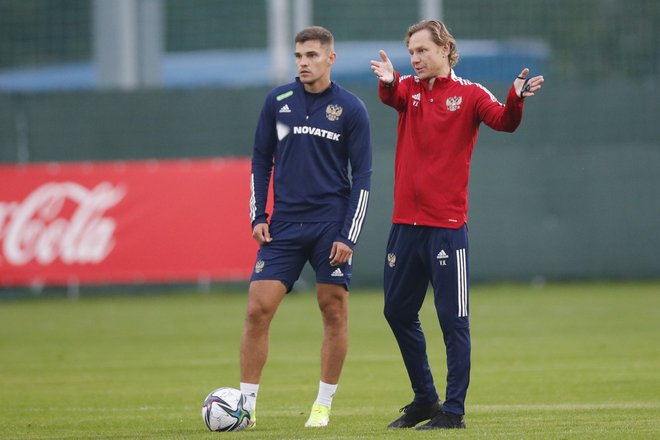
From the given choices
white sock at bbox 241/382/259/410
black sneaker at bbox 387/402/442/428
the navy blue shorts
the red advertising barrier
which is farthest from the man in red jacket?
the red advertising barrier

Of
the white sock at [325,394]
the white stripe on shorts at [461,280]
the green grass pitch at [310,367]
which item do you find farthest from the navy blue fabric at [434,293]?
the white sock at [325,394]

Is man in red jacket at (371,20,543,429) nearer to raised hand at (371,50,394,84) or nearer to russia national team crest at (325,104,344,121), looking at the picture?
raised hand at (371,50,394,84)

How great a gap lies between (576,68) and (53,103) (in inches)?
365

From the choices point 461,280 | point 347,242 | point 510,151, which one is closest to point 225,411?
point 347,242

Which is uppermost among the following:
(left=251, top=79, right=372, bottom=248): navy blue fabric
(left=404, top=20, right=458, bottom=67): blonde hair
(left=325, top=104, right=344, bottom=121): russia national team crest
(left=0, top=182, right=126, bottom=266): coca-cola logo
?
(left=404, top=20, right=458, bottom=67): blonde hair

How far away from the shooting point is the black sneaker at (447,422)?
764cm

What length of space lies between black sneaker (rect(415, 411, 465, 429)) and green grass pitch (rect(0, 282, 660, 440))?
148 millimetres

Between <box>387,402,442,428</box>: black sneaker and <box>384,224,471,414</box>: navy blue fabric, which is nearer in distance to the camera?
<box>384,224,471,414</box>: navy blue fabric

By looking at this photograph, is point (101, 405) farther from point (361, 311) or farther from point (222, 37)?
point (222, 37)

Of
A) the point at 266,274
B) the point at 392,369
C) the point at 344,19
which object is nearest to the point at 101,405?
the point at 266,274

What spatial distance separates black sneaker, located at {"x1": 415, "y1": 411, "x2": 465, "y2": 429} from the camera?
301 inches

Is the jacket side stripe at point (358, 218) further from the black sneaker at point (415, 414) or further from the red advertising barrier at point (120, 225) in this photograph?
the red advertising barrier at point (120, 225)

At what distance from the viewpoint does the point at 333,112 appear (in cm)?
818

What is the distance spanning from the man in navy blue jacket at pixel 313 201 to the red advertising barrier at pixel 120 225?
11750 millimetres
